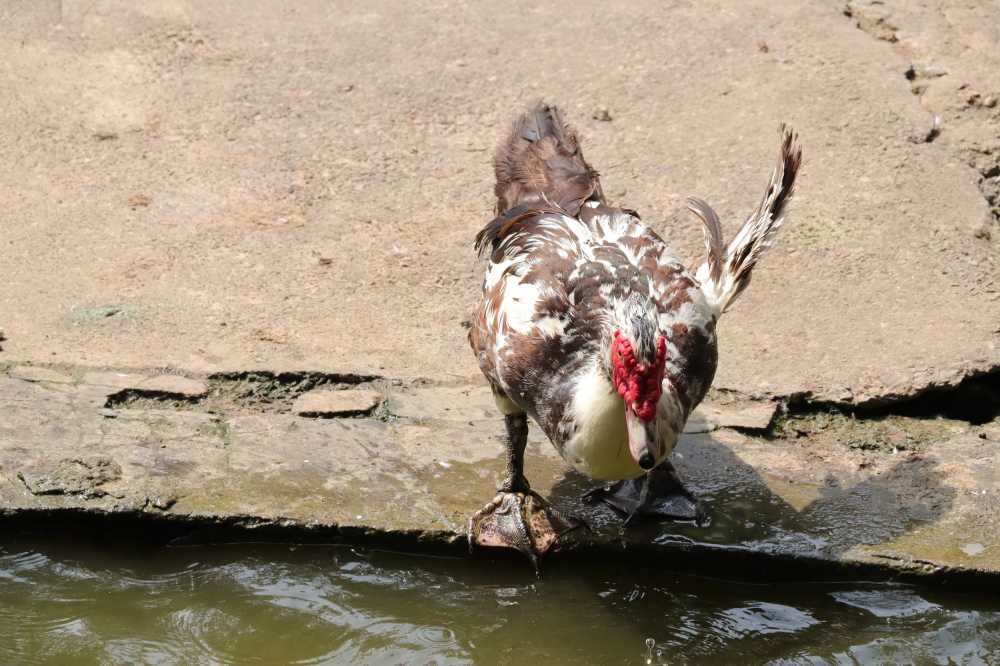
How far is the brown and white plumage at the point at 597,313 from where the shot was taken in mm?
3582

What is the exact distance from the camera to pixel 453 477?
430cm

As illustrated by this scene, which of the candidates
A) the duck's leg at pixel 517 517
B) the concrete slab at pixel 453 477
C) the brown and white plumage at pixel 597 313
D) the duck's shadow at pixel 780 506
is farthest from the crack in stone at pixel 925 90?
the duck's leg at pixel 517 517

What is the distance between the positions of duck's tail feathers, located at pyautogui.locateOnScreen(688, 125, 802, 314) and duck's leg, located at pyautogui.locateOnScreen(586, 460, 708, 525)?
63cm

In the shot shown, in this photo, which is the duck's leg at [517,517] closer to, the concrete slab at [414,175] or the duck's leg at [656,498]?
the duck's leg at [656,498]

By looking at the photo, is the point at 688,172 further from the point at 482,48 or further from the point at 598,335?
the point at 598,335

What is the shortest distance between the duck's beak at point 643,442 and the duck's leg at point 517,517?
0.61 m

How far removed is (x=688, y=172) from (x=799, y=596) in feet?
9.69

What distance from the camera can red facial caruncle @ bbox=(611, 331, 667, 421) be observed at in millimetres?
3412

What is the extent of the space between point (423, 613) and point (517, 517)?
43 centimetres

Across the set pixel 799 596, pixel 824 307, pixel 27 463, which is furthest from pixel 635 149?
pixel 27 463

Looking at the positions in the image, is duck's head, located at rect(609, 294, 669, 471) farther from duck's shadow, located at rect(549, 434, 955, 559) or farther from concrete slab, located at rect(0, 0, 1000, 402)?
concrete slab, located at rect(0, 0, 1000, 402)

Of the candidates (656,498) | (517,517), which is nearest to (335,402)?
(517,517)

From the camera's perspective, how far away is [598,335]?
3717 mm

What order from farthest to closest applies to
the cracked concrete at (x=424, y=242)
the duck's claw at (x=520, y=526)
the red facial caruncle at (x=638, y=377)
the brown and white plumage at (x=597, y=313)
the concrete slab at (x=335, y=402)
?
1. the concrete slab at (x=335, y=402)
2. the cracked concrete at (x=424, y=242)
3. the duck's claw at (x=520, y=526)
4. the brown and white plumage at (x=597, y=313)
5. the red facial caruncle at (x=638, y=377)
